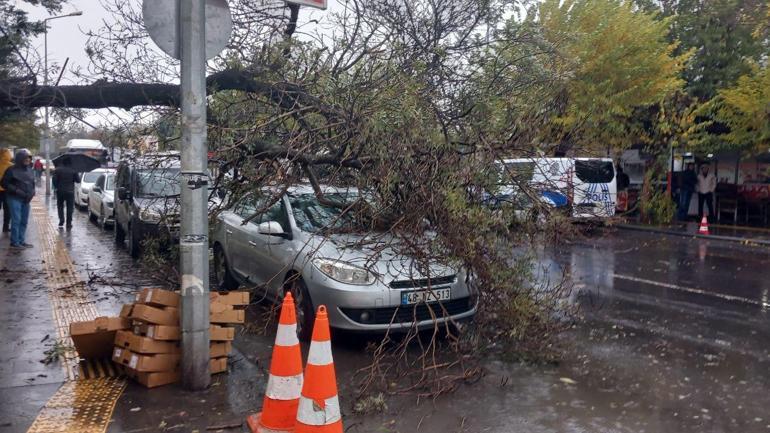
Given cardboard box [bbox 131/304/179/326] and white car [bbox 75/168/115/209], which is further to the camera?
white car [bbox 75/168/115/209]

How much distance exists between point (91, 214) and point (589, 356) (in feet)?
53.7

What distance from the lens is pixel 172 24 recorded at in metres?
5.05

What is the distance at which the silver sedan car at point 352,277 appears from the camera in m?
6.15

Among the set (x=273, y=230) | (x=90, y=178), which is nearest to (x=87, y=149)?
(x=90, y=178)

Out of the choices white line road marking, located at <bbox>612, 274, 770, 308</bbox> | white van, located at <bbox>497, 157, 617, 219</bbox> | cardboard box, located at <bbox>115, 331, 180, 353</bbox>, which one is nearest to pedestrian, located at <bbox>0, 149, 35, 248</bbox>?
cardboard box, located at <bbox>115, 331, 180, 353</bbox>

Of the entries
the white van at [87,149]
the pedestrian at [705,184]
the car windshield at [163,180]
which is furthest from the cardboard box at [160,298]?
the white van at [87,149]

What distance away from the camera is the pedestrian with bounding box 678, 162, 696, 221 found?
20469 mm

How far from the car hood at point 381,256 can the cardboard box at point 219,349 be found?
113cm

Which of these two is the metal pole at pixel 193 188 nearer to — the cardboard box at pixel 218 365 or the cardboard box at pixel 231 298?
the cardboard box at pixel 218 365

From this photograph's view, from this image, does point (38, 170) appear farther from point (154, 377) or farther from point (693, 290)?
point (154, 377)

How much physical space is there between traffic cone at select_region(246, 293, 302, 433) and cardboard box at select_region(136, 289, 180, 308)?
147 cm

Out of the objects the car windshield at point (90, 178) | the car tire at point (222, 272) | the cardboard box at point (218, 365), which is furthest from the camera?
the car windshield at point (90, 178)

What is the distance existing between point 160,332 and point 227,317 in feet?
1.85

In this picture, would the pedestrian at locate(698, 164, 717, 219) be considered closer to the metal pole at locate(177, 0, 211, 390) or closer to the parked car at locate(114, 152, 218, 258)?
the parked car at locate(114, 152, 218, 258)
